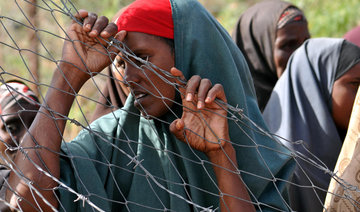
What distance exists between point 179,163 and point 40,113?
0.53 meters

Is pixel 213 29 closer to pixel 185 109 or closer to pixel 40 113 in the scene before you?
pixel 185 109

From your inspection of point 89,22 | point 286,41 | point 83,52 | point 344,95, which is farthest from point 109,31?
point 286,41

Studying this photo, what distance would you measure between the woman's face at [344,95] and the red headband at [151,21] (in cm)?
115

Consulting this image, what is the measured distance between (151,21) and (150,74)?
0.68ft

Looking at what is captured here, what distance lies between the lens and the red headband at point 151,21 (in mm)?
1966

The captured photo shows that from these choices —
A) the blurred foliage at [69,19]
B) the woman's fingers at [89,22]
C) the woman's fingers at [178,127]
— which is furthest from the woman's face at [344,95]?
the blurred foliage at [69,19]

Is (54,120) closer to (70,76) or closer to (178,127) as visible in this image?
(70,76)

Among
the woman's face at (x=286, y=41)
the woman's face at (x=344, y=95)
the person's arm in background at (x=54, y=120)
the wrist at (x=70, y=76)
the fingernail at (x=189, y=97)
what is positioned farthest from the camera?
the woman's face at (x=286, y=41)

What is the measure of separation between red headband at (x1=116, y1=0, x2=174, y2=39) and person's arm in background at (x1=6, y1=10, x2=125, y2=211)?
0.15m

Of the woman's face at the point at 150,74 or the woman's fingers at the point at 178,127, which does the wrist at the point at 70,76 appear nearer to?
the woman's face at the point at 150,74

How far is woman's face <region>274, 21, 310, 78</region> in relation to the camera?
3414mm

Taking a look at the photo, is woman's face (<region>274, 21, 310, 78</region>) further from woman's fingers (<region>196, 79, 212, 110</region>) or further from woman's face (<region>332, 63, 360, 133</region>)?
woman's fingers (<region>196, 79, 212, 110</region>)

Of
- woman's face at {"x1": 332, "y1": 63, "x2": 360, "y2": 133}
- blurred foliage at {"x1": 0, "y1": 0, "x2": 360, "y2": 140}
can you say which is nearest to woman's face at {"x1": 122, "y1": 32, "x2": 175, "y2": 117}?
woman's face at {"x1": 332, "y1": 63, "x2": 360, "y2": 133}

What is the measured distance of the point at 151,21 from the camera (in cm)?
197
